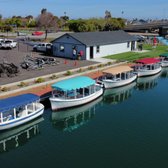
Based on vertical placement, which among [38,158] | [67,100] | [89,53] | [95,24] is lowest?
[38,158]

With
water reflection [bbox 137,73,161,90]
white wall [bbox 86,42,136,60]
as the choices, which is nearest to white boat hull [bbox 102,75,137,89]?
water reflection [bbox 137,73,161,90]

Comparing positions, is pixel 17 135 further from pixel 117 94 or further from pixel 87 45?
pixel 87 45

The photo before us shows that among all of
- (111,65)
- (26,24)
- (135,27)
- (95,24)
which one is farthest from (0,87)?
(26,24)

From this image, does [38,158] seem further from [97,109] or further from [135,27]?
[135,27]

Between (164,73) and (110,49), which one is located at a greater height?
(110,49)

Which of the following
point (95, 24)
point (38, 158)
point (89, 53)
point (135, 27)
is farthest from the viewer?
point (135, 27)

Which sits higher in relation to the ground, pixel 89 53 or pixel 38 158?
pixel 89 53

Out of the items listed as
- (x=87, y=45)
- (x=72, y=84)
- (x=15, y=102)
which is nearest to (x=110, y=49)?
(x=87, y=45)
